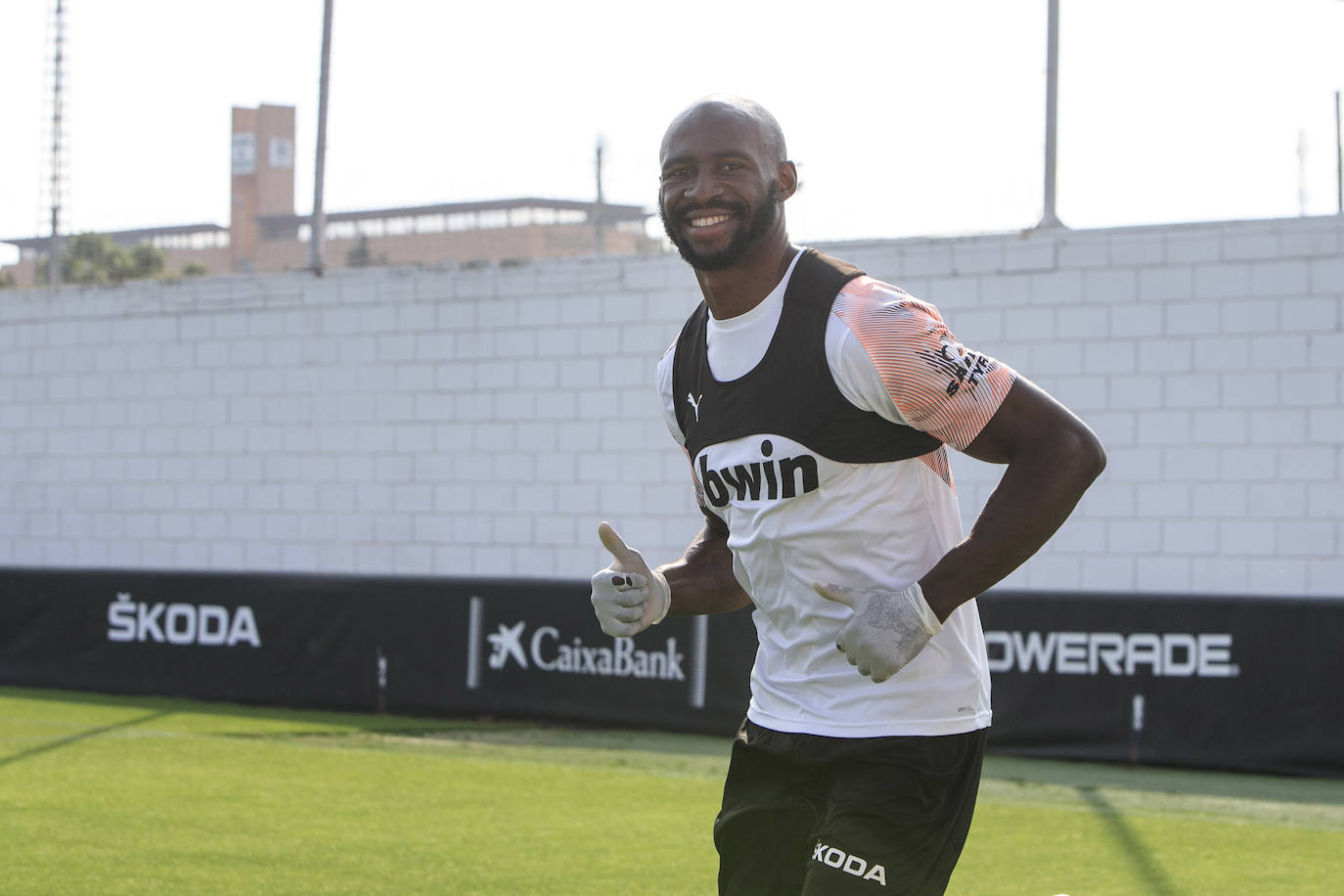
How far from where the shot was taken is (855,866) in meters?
2.80

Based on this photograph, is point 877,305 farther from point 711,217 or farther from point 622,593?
point 622,593

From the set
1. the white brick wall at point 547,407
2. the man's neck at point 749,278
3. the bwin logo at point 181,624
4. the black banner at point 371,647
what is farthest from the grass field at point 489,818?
the man's neck at point 749,278

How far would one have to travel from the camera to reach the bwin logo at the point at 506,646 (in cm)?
1084

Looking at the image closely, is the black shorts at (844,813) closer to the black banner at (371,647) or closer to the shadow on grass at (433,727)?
the shadow on grass at (433,727)

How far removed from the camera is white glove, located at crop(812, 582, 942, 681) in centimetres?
270

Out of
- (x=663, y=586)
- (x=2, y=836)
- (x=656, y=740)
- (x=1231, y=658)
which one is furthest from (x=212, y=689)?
(x=663, y=586)

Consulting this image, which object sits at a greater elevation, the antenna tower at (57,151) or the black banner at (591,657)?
the antenna tower at (57,151)

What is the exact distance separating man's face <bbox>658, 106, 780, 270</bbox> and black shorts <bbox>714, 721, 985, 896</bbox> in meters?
0.98

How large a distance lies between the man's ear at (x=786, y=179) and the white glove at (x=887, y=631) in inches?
34.9

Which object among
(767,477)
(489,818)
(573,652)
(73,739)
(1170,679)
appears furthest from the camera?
(573,652)

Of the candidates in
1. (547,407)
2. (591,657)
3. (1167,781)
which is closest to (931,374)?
(1167,781)

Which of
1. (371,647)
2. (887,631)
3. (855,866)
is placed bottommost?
(371,647)

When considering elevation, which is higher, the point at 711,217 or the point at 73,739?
the point at 711,217

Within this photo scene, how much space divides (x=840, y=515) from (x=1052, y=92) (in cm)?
852
